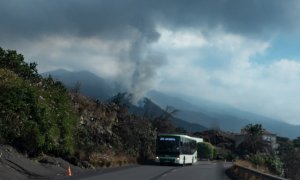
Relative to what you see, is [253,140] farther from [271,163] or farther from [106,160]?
[106,160]

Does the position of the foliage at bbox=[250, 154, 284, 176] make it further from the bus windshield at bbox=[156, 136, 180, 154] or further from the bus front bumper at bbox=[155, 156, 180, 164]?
the bus windshield at bbox=[156, 136, 180, 154]

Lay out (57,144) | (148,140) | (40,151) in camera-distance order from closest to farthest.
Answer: (40,151) < (57,144) < (148,140)

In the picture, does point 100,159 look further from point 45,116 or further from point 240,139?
point 240,139

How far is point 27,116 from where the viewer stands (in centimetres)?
3250

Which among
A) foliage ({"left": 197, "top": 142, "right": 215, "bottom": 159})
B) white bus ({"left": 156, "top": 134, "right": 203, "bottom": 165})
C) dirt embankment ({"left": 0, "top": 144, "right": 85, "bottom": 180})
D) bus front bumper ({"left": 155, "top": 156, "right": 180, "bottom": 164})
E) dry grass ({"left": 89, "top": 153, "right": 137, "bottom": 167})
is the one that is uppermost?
foliage ({"left": 197, "top": 142, "right": 215, "bottom": 159})

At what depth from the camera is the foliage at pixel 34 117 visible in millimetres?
31062

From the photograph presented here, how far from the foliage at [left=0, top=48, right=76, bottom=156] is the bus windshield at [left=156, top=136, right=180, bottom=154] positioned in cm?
1573

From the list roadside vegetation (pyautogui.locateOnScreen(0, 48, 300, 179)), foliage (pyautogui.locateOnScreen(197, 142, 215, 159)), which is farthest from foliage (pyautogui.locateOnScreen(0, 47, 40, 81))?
foliage (pyautogui.locateOnScreen(197, 142, 215, 159))

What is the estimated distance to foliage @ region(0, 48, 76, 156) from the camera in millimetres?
31062

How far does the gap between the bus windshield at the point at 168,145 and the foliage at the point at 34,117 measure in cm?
1573

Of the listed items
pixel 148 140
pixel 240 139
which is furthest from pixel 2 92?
pixel 240 139

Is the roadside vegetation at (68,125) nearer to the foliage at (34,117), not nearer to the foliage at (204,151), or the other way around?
the foliage at (34,117)

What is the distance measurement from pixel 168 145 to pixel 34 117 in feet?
76.9

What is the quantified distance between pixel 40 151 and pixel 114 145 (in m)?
25.0
